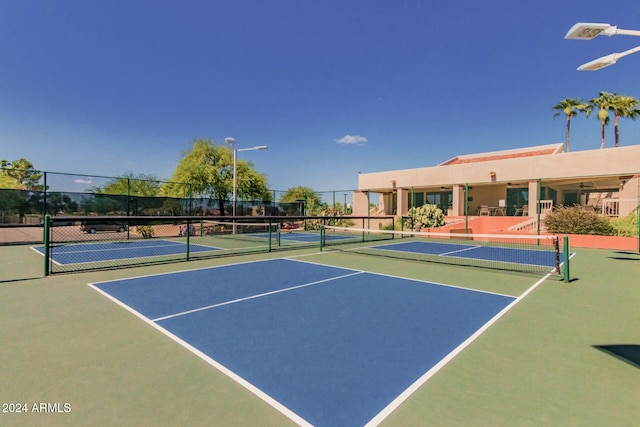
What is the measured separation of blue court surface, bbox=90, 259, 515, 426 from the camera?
289cm

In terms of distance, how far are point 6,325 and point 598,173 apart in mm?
28840

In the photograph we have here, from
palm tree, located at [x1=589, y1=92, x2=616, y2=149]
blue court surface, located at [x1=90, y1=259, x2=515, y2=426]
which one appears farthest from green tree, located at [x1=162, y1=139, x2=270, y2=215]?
palm tree, located at [x1=589, y1=92, x2=616, y2=149]

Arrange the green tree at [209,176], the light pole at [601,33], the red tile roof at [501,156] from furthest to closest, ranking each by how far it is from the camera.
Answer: the red tile roof at [501,156] → the green tree at [209,176] → the light pole at [601,33]

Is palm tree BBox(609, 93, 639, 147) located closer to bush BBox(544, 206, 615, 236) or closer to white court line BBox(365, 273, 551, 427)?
bush BBox(544, 206, 615, 236)

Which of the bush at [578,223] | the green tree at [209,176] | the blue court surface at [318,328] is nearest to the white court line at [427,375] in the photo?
the blue court surface at [318,328]

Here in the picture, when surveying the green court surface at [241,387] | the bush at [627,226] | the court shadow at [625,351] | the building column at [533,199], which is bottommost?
the green court surface at [241,387]

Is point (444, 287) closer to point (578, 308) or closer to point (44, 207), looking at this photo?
point (578, 308)

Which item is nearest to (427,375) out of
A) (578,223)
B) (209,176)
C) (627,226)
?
(578,223)

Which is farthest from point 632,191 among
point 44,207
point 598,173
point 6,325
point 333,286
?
point 44,207

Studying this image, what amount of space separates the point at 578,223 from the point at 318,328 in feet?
58.6

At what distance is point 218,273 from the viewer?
8.32m

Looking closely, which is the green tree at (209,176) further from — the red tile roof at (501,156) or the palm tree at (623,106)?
the palm tree at (623,106)

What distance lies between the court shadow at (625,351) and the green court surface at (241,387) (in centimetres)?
1

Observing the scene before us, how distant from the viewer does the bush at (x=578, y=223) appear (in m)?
15.8
